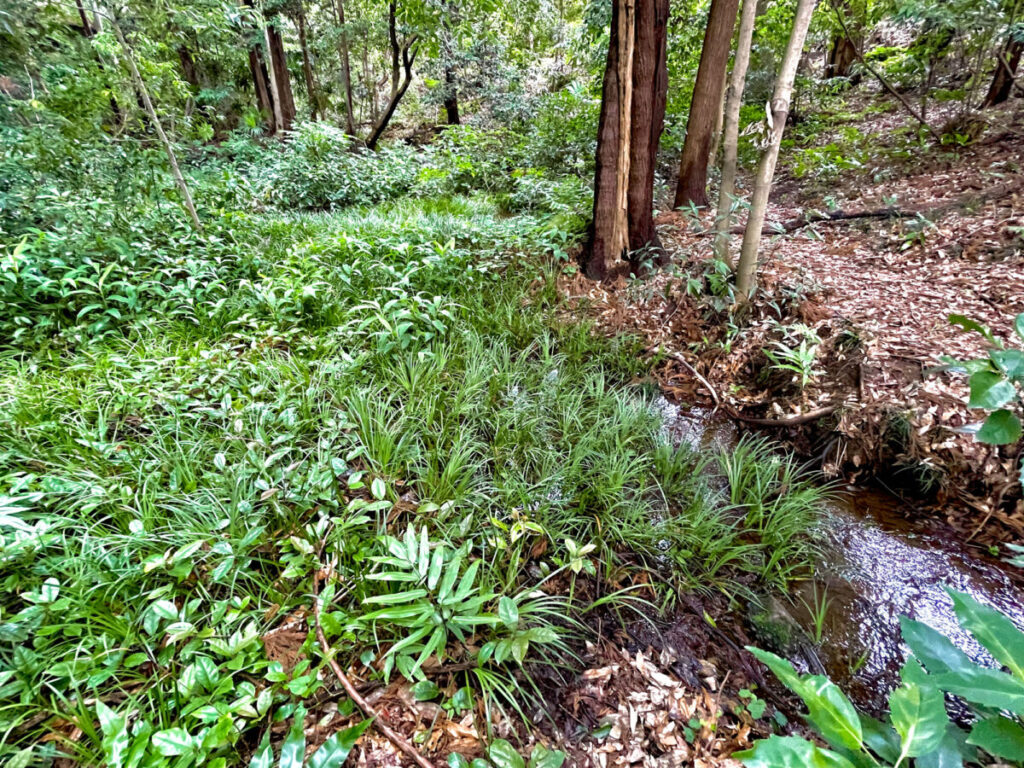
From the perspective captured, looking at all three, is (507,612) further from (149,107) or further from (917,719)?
(149,107)

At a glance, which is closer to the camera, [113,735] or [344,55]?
[113,735]

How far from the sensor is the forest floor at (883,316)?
7.48ft

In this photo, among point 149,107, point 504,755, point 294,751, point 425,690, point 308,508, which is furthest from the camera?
point 149,107

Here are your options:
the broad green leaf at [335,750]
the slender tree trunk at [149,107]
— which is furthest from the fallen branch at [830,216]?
the slender tree trunk at [149,107]

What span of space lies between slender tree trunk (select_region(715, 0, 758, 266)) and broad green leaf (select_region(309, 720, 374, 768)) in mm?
3680

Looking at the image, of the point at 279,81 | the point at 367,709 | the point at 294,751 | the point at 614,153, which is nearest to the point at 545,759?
the point at 367,709

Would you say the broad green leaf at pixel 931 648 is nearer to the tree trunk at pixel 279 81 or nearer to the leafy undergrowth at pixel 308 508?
the leafy undergrowth at pixel 308 508

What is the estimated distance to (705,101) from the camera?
4676mm

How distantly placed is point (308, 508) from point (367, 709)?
0.76 meters

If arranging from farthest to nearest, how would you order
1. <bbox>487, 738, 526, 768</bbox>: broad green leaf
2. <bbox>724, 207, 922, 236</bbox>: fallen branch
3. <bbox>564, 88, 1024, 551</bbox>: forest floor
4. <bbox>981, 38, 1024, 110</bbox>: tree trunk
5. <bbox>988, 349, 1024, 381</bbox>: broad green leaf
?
<bbox>981, 38, 1024, 110</bbox>: tree trunk, <bbox>724, 207, 922, 236</bbox>: fallen branch, <bbox>564, 88, 1024, 551</bbox>: forest floor, <bbox>487, 738, 526, 768</bbox>: broad green leaf, <bbox>988, 349, 1024, 381</bbox>: broad green leaf

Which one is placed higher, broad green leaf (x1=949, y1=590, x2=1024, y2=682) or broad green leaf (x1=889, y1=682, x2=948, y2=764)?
broad green leaf (x1=949, y1=590, x2=1024, y2=682)

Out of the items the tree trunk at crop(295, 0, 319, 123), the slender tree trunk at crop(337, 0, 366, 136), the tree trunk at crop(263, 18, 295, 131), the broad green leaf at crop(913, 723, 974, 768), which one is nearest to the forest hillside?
the broad green leaf at crop(913, 723, 974, 768)

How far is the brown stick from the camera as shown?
3.90 feet

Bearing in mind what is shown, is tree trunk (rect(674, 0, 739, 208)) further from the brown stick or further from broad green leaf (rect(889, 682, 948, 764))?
the brown stick
